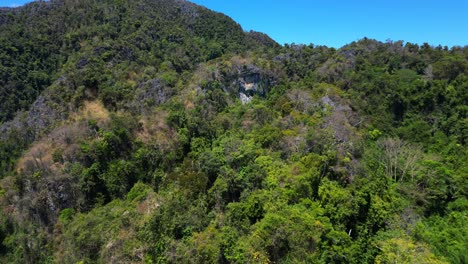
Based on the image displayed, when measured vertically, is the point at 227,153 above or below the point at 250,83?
below

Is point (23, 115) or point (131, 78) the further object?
point (131, 78)

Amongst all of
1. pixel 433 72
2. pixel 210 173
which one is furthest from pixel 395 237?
pixel 433 72

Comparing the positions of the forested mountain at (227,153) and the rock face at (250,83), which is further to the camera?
the rock face at (250,83)

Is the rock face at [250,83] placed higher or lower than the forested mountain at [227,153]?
higher

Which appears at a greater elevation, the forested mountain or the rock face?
the rock face

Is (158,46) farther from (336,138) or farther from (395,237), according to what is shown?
(395,237)

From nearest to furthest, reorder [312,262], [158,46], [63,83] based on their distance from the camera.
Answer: [312,262]
[63,83]
[158,46]

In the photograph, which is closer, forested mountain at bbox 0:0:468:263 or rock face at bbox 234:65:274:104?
forested mountain at bbox 0:0:468:263

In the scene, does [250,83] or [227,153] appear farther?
[250,83]
